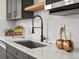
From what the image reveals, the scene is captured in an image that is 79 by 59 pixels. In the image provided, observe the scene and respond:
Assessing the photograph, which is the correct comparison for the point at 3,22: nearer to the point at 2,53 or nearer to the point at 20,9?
the point at 20,9

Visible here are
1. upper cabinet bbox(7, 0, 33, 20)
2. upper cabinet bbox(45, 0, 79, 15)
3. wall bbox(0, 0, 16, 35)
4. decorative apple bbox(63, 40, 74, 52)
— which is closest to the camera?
upper cabinet bbox(45, 0, 79, 15)

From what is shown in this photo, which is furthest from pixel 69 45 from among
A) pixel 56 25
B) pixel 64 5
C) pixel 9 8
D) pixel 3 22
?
pixel 3 22

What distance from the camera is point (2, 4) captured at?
4.43 m

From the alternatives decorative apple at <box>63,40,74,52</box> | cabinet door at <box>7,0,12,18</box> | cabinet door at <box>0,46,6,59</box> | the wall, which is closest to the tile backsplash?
decorative apple at <box>63,40,74,52</box>

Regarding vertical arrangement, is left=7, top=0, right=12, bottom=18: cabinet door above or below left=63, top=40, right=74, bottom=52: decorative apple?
above

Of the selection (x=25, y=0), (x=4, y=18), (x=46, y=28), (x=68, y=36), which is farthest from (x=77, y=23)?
(x=4, y=18)

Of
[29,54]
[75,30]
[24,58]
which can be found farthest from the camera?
[75,30]

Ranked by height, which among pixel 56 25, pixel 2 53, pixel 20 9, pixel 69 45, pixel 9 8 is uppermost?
pixel 9 8

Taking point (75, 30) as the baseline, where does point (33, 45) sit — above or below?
below

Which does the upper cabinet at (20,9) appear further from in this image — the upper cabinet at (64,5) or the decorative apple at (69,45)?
the decorative apple at (69,45)

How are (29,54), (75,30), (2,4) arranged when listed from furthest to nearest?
(2,4), (75,30), (29,54)

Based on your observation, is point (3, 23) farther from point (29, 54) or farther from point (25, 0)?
point (29, 54)

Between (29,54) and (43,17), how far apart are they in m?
1.33

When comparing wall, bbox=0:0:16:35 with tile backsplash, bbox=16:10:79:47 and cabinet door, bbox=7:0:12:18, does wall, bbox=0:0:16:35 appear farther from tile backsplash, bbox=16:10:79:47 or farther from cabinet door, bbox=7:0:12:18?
tile backsplash, bbox=16:10:79:47
